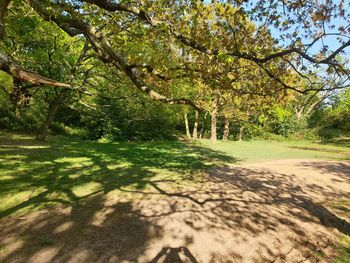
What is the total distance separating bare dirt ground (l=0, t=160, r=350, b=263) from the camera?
5516 mm

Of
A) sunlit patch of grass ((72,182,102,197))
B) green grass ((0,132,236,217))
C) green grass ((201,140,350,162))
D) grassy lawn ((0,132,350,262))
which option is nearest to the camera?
grassy lawn ((0,132,350,262))

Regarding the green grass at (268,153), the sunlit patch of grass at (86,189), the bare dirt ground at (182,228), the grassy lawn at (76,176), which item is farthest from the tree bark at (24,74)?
the green grass at (268,153)

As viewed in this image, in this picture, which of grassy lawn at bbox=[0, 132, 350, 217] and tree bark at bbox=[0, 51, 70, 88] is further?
grassy lawn at bbox=[0, 132, 350, 217]

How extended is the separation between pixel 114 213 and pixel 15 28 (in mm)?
12618

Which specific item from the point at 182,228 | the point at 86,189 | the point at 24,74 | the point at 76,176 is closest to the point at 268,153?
the point at 76,176

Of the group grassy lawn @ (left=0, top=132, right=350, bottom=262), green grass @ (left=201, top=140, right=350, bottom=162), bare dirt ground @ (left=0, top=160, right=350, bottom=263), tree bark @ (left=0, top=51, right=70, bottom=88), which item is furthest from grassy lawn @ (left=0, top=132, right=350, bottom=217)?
green grass @ (left=201, top=140, right=350, bottom=162)

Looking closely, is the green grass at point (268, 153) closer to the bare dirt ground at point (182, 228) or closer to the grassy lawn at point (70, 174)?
the grassy lawn at point (70, 174)

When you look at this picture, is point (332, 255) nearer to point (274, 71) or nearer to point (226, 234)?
point (226, 234)

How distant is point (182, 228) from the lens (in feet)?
21.9

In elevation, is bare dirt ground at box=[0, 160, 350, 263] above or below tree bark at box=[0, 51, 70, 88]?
below

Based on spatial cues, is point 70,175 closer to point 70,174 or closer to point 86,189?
point 70,174

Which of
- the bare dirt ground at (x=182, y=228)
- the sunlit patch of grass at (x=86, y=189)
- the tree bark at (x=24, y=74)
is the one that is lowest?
the bare dirt ground at (x=182, y=228)

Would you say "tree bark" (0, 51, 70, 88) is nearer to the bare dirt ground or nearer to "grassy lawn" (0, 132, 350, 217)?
the bare dirt ground

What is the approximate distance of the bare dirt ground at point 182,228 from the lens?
5.52m
